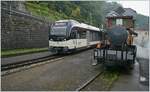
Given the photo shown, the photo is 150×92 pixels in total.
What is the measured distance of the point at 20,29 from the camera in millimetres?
25250

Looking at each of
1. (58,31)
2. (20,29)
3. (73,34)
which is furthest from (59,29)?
(20,29)

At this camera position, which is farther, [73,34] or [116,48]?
[73,34]

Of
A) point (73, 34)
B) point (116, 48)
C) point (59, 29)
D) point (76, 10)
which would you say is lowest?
point (116, 48)

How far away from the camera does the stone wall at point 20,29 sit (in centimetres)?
2281

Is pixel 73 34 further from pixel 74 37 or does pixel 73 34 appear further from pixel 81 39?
pixel 81 39

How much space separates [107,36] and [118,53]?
4.54 feet

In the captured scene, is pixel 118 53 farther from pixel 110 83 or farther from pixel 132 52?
pixel 110 83

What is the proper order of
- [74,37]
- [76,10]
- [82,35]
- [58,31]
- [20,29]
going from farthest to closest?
[76,10], [20,29], [82,35], [74,37], [58,31]

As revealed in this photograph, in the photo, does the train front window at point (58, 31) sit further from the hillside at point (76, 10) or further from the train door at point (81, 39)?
the hillside at point (76, 10)

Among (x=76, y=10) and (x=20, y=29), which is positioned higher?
(x=76, y=10)

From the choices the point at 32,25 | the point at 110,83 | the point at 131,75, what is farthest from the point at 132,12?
the point at 32,25

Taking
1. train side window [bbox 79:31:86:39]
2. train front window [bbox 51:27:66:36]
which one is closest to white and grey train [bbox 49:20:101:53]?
train front window [bbox 51:27:66:36]

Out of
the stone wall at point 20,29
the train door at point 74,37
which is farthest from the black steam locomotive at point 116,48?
the stone wall at point 20,29

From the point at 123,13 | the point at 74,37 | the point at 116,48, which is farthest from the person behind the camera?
the point at 74,37
